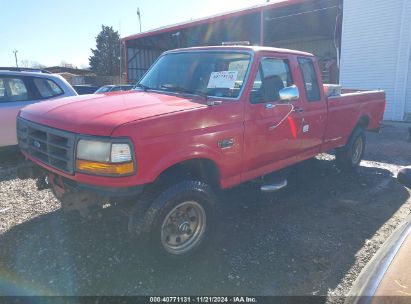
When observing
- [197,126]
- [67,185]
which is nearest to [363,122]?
[197,126]

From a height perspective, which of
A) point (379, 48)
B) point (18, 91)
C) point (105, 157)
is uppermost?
point (379, 48)

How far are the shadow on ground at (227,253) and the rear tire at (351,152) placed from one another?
4.11ft

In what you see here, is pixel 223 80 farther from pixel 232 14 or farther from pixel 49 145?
→ pixel 232 14

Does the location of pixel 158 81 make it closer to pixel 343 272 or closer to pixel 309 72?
pixel 309 72

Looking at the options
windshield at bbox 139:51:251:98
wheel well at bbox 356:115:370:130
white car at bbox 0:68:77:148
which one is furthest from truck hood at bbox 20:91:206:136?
wheel well at bbox 356:115:370:130

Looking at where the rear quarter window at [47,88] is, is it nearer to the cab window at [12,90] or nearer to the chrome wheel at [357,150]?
the cab window at [12,90]

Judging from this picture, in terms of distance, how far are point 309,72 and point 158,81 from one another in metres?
2.28

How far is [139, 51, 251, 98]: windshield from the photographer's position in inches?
146

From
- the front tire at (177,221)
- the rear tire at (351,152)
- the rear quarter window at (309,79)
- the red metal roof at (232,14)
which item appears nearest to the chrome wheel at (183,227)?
the front tire at (177,221)

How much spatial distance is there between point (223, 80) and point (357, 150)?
13.0 ft

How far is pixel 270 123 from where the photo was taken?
3947 millimetres

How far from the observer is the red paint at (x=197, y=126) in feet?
9.08

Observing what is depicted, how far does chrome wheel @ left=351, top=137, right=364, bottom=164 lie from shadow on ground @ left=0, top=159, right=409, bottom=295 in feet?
4.87

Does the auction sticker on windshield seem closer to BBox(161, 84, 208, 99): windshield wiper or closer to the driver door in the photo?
BBox(161, 84, 208, 99): windshield wiper
